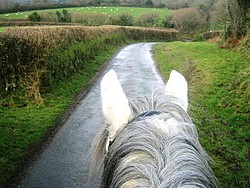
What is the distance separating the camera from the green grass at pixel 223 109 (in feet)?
22.0

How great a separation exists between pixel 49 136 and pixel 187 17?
5917 cm

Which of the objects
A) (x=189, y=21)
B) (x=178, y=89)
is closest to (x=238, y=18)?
(x=178, y=89)

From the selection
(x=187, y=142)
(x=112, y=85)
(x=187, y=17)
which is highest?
(x=112, y=85)

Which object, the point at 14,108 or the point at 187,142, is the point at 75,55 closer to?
the point at 14,108

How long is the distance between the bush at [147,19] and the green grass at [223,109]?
47.9 m

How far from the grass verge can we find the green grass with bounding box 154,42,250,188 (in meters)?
3.69

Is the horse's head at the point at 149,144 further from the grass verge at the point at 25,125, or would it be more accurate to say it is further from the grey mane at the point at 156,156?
the grass verge at the point at 25,125

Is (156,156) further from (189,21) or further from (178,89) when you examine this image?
(189,21)

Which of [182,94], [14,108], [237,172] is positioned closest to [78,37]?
[14,108]

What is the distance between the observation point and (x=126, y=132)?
1963 mm

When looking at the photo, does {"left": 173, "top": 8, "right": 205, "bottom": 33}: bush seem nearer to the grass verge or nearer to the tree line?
the tree line

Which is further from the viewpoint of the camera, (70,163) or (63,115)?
(63,115)

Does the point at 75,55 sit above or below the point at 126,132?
below

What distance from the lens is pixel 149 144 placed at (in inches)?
69.1
